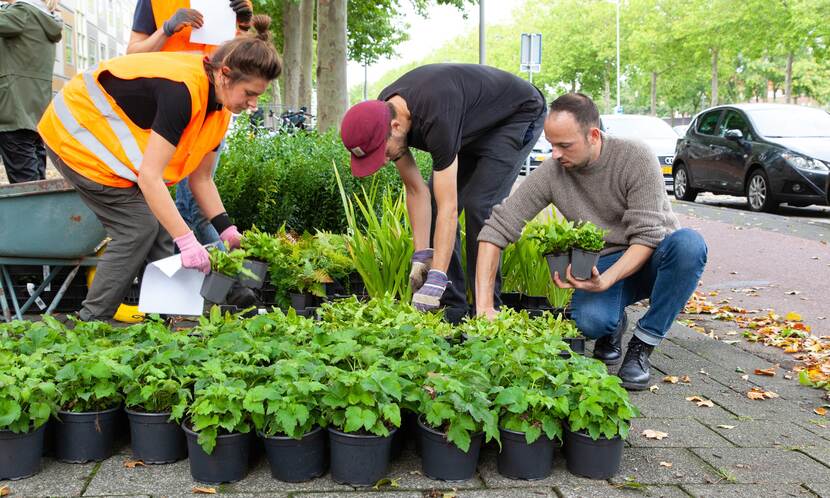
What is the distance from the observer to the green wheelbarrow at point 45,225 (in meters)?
4.02

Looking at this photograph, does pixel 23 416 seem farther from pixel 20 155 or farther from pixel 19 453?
pixel 20 155

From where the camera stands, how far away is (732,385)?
397 cm

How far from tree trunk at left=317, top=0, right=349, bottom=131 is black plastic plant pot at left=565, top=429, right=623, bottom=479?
803cm

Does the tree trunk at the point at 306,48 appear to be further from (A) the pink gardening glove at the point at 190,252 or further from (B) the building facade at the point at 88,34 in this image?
(B) the building facade at the point at 88,34

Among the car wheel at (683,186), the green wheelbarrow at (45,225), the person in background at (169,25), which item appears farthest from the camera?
the car wheel at (683,186)

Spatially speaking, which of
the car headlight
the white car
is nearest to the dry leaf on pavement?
the car headlight

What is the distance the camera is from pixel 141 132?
370 centimetres

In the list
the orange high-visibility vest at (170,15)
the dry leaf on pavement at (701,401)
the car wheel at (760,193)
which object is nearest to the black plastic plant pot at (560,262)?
the dry leaf on pavement at (701,401)

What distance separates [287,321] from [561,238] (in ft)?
4.15

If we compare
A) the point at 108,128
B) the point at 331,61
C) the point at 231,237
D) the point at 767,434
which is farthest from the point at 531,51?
the point at 767,434

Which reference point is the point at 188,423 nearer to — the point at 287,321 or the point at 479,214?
the point at 287,321

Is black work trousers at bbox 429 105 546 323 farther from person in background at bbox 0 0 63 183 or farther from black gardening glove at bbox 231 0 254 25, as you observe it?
person in background at bbox 0 0 63 183

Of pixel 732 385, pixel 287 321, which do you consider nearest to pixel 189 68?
pixel 287 321

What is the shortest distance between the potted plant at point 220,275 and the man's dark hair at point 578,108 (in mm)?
1558
